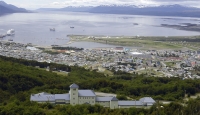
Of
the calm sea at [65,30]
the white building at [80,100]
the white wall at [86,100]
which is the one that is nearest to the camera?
the white building at [80,100]

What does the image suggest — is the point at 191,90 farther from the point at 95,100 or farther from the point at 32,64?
the point at 32,64

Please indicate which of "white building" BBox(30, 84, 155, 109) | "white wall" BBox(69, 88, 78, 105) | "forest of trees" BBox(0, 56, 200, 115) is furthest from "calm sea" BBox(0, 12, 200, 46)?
"white wall" BBox(69, 88, 78, 105)

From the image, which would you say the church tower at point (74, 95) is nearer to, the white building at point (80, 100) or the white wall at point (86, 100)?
the white building at point (80, 100)

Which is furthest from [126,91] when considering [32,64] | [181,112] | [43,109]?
[32,64]

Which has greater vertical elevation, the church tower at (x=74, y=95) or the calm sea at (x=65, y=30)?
the church tower at (x=74, y=95)

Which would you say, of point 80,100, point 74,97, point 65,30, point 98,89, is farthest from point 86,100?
point 65,30

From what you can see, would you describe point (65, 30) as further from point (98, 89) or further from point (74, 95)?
point (74, 95)

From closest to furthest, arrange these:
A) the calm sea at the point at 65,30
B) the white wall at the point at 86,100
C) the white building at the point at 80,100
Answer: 1. the white building at the point at 80,100
2. the white wall at the point at 86,100
3. the calm sea at the point at 65,30

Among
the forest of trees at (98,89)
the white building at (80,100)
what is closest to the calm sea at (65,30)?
the forest of trees at (98,89)

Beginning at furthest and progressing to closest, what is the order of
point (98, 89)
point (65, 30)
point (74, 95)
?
point (65, 30) → point (98, 89) → point (74, 95)

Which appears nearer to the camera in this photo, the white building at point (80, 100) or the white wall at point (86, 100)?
the white building at point (80, 100)

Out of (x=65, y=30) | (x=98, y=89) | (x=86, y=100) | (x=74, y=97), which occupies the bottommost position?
(x=65, y=30)

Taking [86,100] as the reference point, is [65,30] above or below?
below
